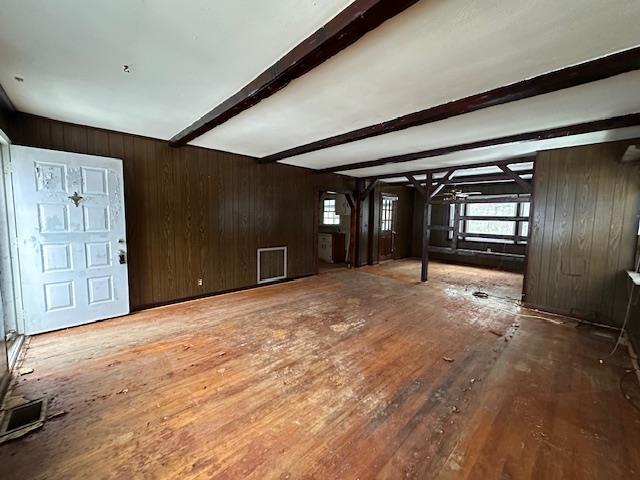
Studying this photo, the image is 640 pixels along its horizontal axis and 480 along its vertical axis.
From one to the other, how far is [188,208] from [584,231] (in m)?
5.63

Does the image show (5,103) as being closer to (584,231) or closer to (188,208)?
(188,208)

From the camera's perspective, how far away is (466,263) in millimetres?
7781

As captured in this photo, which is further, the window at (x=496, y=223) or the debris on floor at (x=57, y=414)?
the window at (x=496, y=223)

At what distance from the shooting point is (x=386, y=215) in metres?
7.99

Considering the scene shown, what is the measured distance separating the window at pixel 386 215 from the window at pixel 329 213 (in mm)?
1419

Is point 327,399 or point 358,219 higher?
point 358,219

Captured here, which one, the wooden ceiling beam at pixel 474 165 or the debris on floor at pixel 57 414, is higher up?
the wooden ceiling beam at pixel 474 165

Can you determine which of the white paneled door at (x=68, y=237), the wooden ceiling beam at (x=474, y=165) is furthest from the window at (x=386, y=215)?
the white paneled door at (x=68, y=237)

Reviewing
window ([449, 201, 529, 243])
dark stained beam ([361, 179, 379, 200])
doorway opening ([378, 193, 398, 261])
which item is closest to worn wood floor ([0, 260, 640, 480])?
dark stained beam ([361, 179, 379, 200])

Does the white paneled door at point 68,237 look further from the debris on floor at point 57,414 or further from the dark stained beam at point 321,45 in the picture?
the dark stained beam at point 321,45

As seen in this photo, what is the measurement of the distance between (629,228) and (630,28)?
2.98 metres

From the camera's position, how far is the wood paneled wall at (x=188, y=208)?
3.41m

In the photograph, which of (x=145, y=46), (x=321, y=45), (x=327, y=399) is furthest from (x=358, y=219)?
(x=145, y=46)

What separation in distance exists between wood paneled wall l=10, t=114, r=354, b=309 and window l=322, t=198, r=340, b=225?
9.97 feet
